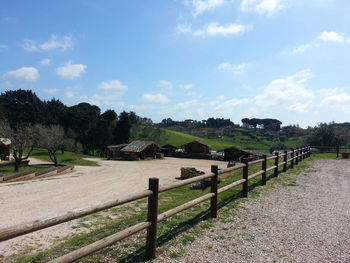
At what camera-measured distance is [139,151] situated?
1921 inches

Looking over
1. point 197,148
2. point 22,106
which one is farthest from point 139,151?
point 22,106

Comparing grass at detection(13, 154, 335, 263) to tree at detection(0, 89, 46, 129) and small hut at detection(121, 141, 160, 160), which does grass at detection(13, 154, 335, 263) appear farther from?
tree at detection(0, 89, 46, 129)

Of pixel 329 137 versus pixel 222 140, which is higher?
pixel 329 137

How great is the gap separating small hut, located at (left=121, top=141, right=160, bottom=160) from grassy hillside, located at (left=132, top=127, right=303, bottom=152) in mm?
19288

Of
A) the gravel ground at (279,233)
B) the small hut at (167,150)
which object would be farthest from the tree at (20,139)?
the small hut at (167,150)

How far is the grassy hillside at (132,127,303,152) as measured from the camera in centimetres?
7606

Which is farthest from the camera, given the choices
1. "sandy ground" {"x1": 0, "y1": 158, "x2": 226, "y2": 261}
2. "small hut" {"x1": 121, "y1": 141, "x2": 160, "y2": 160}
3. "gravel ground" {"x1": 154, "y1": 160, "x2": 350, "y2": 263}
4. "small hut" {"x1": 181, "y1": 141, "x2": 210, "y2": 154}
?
"small hut" {"x1": 181, "y1": 141, "x2": 210, "y2": 154}

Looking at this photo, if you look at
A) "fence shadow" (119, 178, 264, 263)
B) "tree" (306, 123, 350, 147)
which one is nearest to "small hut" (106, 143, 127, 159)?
"tree" (306, 123, 350, 147)

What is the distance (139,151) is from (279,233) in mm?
43853

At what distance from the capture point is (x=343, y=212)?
749 centimetres

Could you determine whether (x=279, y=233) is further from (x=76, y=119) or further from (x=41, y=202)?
(x=76, y=119)

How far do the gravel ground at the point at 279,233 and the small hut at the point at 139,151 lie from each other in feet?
134

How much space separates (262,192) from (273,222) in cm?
345

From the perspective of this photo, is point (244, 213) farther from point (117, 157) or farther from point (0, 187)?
point (117, 157)
